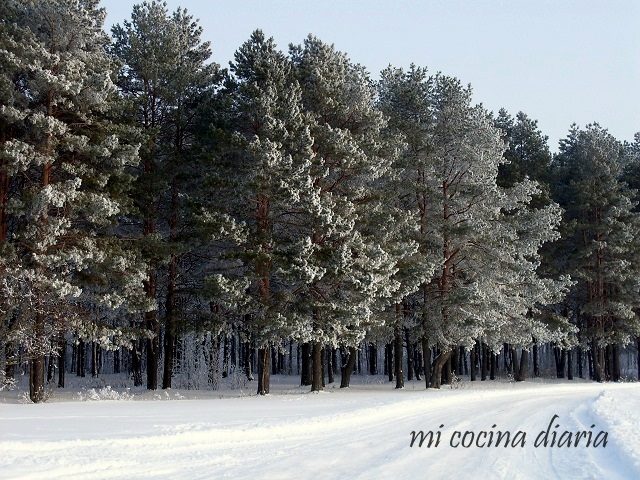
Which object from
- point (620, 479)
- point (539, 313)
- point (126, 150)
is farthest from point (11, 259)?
point (539, 313)

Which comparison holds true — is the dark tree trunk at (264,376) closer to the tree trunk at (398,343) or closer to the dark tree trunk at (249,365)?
the dark tree trunk at (249,365)

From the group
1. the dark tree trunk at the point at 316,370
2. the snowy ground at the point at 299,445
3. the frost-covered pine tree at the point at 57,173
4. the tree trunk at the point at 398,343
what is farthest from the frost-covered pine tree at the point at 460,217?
the frost-covered pine tree at the point at 57,173

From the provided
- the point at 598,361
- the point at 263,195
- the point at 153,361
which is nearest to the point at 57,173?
the point at 263,195

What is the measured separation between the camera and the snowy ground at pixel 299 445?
817cm

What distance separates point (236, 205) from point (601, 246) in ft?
85.6

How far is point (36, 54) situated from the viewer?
67.4ft

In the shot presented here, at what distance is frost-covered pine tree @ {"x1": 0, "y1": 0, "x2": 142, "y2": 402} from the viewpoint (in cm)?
1983

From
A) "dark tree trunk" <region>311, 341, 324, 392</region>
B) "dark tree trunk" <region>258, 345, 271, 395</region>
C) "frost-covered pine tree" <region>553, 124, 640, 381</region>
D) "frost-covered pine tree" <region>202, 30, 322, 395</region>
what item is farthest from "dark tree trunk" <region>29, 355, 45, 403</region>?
"frost-covered pine tree" <region>553, 124, 640, 381</region>

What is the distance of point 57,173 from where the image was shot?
893 inches

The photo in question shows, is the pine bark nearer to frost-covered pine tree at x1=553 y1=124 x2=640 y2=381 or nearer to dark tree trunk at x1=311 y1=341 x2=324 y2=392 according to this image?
dark tree trunk at x1=311 y1=341 x2=324 y2=392

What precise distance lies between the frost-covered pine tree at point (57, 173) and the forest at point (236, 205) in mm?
83

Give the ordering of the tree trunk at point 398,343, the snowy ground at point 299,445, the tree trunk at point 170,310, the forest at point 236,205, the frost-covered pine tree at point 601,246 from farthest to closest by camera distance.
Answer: the frost-covered pine tree at point 601,246 → the tree trunk at point 398,343 → the tree trunk at point 170,310 → the forest at point 236,205 → the snowy ground at point 299,445

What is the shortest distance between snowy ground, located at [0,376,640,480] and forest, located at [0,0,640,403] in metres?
7.24

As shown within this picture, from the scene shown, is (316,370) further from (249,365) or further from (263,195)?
(249,365)
